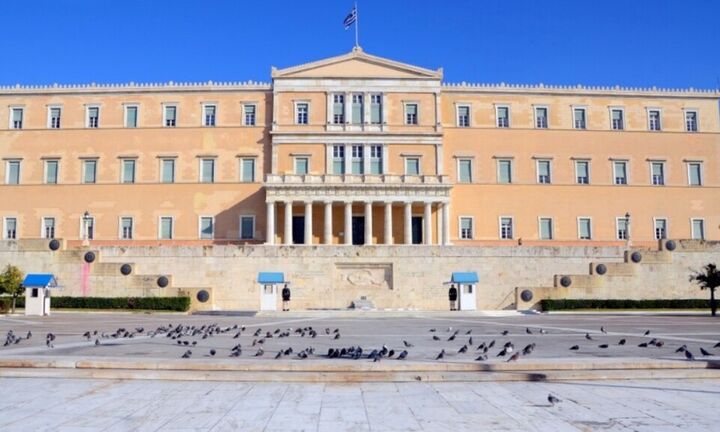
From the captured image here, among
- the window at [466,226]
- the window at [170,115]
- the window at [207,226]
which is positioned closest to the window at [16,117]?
the window at [170,115]

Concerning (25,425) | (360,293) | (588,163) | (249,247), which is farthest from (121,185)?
(25,425)

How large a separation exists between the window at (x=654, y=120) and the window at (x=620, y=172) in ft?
12.8

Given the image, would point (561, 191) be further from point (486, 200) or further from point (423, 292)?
point (423, 292)

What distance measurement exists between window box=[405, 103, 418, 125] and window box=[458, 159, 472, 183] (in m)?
4.64

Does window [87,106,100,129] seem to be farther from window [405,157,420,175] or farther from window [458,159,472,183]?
window [458,159,472,183]

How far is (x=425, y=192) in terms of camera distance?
1829 inches

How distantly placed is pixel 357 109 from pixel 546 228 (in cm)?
1681

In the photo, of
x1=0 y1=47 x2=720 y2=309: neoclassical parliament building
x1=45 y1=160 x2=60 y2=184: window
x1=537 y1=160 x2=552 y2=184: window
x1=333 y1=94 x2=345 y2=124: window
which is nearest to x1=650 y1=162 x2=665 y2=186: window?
x1=0 y1=47 x2=720 y2=309: neoclassical parliament building

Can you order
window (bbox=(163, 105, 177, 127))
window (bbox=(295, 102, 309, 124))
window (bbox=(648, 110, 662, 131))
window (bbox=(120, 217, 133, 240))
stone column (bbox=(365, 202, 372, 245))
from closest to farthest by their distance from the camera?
stone column (bbox=(365, 202, 372, 245)), window (bbox=(120, 217, 133, 240)), window (bbox=(295, 102, 309, 124)), window (bbox=(163, 105, 177, 127)), window (bbox=(648, 110, 662, 131))

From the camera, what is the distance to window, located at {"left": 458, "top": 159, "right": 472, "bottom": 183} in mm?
50094

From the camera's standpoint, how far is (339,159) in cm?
4934

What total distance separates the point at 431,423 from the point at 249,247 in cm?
3088

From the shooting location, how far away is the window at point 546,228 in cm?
4991

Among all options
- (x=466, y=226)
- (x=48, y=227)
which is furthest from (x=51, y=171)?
(x=466, y=226)
